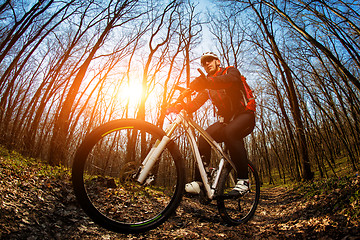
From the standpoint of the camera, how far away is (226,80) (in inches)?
96.3

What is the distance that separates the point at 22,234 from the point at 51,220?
0.65 metres

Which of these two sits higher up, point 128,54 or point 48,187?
point 128,54

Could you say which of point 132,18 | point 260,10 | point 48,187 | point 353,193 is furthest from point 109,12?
point 353,193

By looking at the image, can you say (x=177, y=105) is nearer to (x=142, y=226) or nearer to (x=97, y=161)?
(x=97, y=161)

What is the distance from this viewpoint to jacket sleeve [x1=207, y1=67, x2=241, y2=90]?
Result: 7.56ft

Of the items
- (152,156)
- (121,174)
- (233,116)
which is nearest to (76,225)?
(121,174)

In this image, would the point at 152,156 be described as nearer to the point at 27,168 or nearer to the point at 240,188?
the point at 240,188

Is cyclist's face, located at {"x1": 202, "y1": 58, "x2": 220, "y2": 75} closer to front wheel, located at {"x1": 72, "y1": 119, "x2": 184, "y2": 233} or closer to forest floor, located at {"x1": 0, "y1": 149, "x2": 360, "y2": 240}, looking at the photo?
front wheel, located at {"x1": 72, "y1": 119, "x2": 184, "y2": 233}

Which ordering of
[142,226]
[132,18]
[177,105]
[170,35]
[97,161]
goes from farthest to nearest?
[170,35] → [132,18] → [177,105] → [97,161] → [142,226]

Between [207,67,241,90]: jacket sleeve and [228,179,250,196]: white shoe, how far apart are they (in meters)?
1.45

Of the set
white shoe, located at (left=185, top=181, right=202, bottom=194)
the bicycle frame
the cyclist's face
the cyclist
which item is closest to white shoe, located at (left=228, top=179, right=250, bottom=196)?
the cyclist

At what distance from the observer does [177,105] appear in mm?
2504

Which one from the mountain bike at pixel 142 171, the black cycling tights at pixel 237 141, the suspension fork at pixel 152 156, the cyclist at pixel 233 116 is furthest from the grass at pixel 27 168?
the cyclist at pixel 233 116

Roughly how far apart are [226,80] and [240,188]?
158 centimetres
